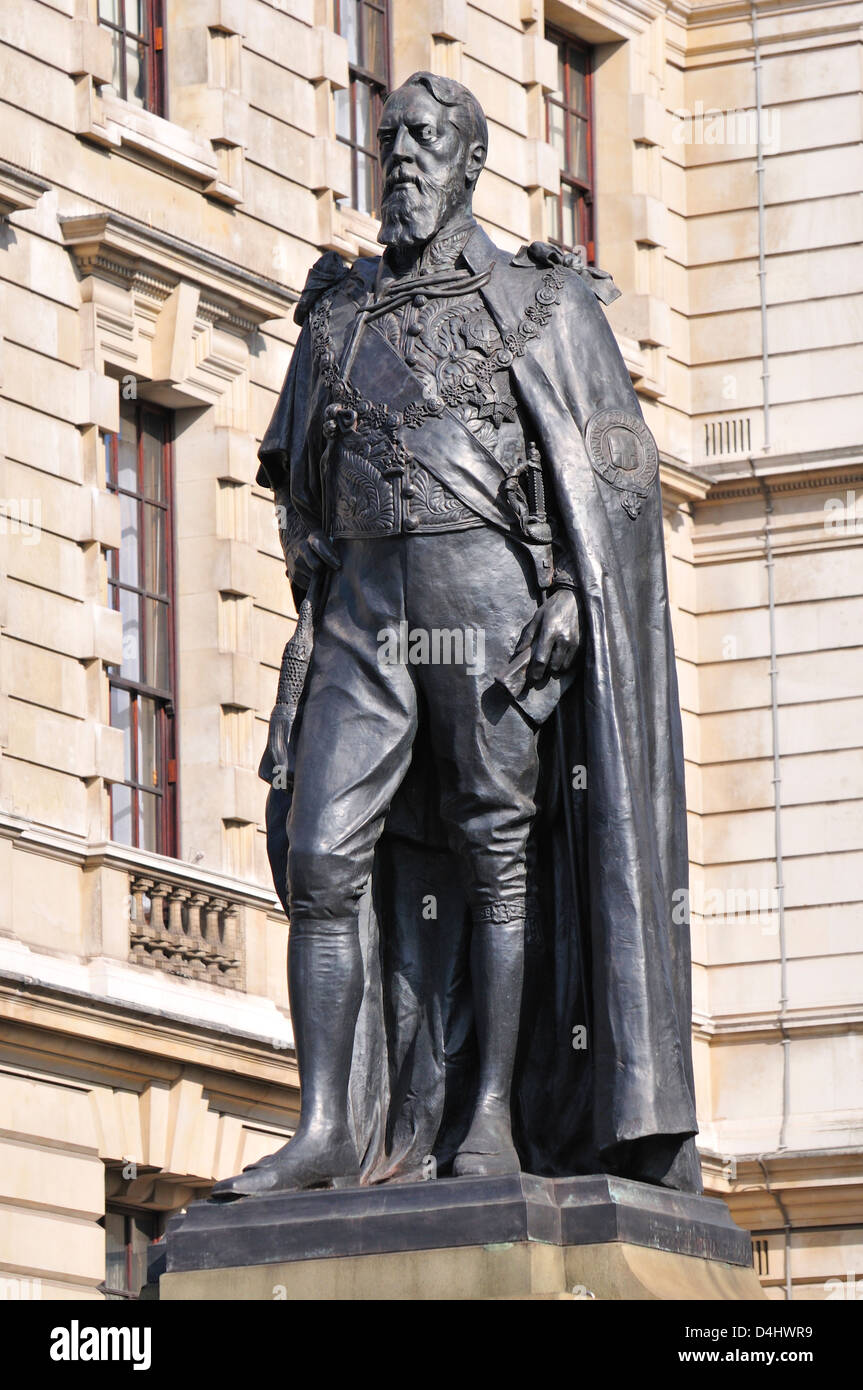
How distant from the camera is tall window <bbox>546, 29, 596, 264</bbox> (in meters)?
31.6

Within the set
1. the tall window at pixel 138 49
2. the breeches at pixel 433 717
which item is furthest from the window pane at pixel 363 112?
the breeches at pixel 433 717

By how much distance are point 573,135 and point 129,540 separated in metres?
8.28

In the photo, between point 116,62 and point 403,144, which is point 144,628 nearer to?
point 116,62

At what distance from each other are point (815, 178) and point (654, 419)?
2499 mm

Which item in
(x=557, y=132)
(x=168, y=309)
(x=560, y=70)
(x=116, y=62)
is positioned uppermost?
(x=560, y=70)

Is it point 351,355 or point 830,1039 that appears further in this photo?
point 830,1039

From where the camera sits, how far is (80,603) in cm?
2386

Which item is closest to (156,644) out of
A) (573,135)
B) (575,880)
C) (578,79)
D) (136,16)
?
(136,16)

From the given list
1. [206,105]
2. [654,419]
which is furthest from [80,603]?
[654,419]

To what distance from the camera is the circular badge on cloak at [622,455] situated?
10.4 m

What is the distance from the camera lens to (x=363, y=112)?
92.7 feet

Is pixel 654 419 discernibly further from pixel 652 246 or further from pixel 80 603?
pixel 80 603

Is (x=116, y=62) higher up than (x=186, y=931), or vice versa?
(x=116, y=62)

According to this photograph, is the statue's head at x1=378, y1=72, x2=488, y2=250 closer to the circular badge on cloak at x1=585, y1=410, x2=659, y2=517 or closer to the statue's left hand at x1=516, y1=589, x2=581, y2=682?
the circular badge on cloak at x1=585, y1=410, x2=659, y2=517
